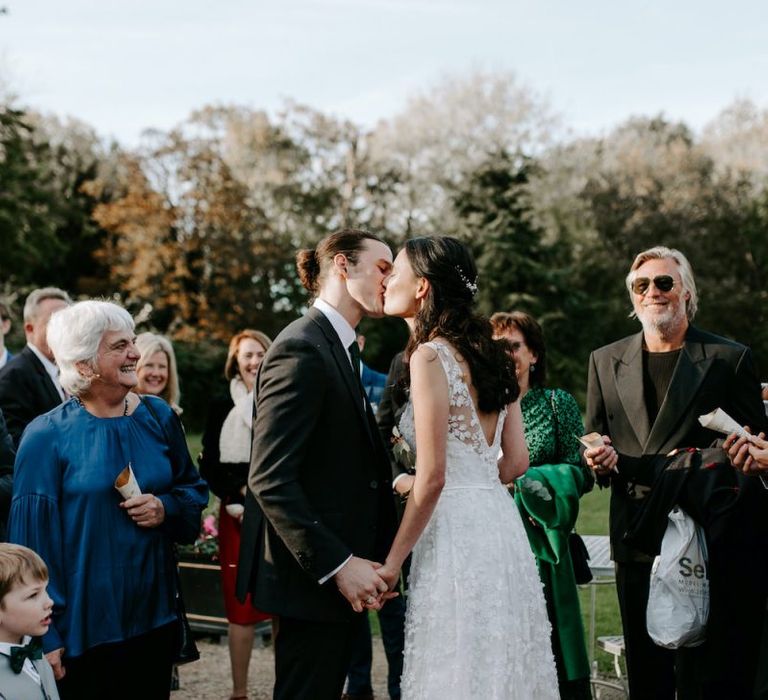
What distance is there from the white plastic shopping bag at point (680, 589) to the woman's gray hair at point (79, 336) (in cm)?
278

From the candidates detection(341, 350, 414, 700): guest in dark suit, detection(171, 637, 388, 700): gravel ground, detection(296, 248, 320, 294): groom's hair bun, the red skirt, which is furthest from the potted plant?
detection(296, 248, 320, 294): groom's hair bun

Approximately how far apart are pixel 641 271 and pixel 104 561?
10.0 feet

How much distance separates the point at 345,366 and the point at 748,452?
1.94 metres

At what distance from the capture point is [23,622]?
3.04 m

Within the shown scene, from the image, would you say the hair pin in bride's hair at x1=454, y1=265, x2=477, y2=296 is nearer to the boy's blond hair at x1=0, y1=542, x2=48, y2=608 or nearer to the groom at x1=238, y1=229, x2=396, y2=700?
the groom at x1=238, y1=229, x2=396, y2=700

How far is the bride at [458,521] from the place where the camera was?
332 cm

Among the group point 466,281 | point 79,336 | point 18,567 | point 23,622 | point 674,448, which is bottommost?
point 23,622

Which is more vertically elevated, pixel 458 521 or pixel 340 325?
pixel 340 325

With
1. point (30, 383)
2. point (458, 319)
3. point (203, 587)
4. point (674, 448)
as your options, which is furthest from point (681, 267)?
point (203, 587)

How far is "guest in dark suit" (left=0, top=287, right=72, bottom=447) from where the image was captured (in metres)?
5.21

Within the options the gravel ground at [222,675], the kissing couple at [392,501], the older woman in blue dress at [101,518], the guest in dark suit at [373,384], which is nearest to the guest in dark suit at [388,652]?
the gravel ground at [222,675]

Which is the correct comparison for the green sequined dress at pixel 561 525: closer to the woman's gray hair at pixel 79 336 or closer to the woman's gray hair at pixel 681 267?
the woman's gray hair at pixel 681 267

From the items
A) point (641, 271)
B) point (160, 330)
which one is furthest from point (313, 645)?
point (160, 330)

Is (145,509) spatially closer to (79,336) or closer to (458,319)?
(79,336)
